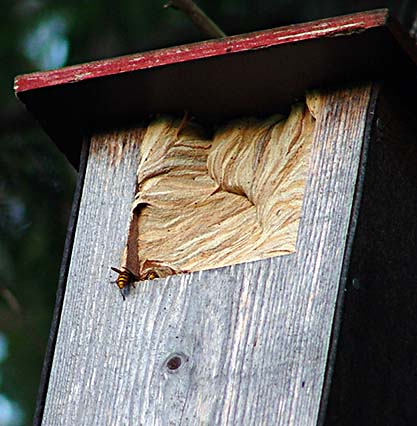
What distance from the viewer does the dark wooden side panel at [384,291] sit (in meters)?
2.96

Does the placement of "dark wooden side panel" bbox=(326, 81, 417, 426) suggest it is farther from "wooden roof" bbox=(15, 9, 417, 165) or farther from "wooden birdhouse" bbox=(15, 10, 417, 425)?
"wooden roof" bbox=(15, 9, 417, 165)

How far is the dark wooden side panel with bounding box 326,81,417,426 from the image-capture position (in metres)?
2.96

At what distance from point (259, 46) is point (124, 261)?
0.50 metres

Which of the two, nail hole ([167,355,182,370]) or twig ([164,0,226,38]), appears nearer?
nail hole ([167,355,182,370])

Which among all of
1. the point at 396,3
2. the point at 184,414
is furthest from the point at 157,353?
the point at 396,3

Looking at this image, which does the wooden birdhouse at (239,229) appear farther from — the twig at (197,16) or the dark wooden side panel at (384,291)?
the twig at (197,16)

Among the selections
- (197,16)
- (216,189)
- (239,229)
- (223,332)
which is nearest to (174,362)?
(223,332)

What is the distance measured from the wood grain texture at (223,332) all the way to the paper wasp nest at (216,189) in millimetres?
83

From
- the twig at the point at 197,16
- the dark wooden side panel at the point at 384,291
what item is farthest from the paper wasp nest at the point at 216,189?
the twig at the point at 197,16

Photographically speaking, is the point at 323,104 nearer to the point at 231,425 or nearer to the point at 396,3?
the point at 231,425

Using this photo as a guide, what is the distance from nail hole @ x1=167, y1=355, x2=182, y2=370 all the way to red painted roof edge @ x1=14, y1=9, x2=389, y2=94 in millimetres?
558

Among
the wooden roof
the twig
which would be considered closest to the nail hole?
the wooden roof

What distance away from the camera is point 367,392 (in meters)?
2.99

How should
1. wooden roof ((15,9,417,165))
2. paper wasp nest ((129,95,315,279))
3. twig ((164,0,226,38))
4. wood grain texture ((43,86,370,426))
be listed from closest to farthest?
1. wood grain texture ((43,86,370,426))
2. wooden roof ((15,9,417,165))
3. paper wasp nest ((129,95,315,279))
4. twig ((164,0,226,38))
